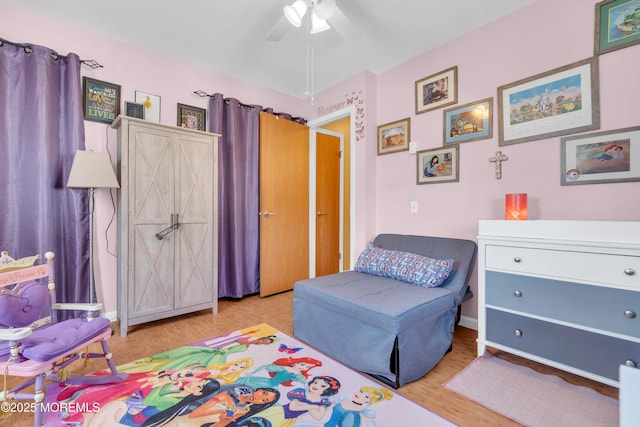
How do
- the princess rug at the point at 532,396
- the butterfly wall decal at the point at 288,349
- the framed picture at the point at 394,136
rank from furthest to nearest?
the framed picture at the point at 394,136 → the butterfly wall decal at the point at 288,349 → the princess rug at the point at 532,396

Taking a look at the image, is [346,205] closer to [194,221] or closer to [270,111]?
[270,111]

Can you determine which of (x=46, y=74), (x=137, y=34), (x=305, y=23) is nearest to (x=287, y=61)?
(x=305, y=23)

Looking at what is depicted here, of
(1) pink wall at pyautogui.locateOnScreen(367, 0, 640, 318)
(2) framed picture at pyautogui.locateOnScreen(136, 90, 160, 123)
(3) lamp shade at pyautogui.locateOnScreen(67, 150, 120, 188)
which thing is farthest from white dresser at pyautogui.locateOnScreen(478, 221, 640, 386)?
(2) framed picture at pyautogui.locateOnScreen(136, 90, 160, 123)

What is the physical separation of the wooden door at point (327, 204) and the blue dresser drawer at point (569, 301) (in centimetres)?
244

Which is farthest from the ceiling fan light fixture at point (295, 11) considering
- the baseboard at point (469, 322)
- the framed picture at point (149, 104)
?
the baseboard at point (469, 322)

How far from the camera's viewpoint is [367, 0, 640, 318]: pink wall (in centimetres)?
181

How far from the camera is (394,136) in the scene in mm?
3029

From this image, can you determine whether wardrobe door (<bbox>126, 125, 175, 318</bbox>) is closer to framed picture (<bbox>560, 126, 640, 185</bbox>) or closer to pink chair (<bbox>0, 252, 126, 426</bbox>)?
pink chair (<bbox>0, 252, 126, 426</bbox>)

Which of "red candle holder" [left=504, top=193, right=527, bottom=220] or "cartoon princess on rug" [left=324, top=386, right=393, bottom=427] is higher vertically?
"red candle holder" [left=504, top=193, right=527, bottom=220]

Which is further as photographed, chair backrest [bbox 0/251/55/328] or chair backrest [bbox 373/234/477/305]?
chair backrest [bbox 373/234/477/305]

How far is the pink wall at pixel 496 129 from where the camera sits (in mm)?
1809

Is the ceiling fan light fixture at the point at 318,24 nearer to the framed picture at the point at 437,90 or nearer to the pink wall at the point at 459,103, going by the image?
the pink wall at the point at 459,103

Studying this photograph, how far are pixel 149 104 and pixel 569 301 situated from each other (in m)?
3.64

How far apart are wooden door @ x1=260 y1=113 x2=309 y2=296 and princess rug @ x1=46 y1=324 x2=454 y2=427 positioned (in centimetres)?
155
